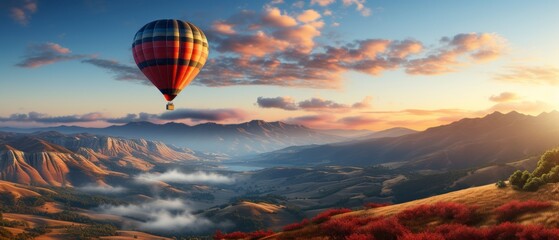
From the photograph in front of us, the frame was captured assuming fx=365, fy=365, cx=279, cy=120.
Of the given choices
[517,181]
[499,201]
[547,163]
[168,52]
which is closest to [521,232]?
[499,201]

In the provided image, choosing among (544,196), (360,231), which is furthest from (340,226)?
(544,196)

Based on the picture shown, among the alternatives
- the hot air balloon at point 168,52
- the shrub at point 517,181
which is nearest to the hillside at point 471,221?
the shrub at point 517,181

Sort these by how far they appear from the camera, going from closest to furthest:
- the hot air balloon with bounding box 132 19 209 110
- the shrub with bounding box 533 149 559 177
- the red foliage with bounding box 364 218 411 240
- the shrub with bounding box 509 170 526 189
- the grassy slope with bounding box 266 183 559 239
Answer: the grassy slope with bounding box 266 183 559 239, the red foliage with bounding box 364 218 411 240, the shrub with bounding box 509 170 526 189, the shrub with bounding box 533 149 559 177, the hot air balloon with bounding box 132 19 209 110

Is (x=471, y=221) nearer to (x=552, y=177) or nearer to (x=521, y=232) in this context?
(x=521, y=232)

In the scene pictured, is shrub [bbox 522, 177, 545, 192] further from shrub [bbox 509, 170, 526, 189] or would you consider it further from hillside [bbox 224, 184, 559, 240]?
shrub [bbox 509, 170, 526, 189]

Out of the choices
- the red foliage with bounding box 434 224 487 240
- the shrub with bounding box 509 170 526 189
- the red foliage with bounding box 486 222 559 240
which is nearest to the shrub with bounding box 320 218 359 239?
the red foliage with bounding box 434 224 487 240

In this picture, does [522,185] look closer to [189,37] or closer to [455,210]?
[455,210]

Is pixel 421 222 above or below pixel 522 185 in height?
below
